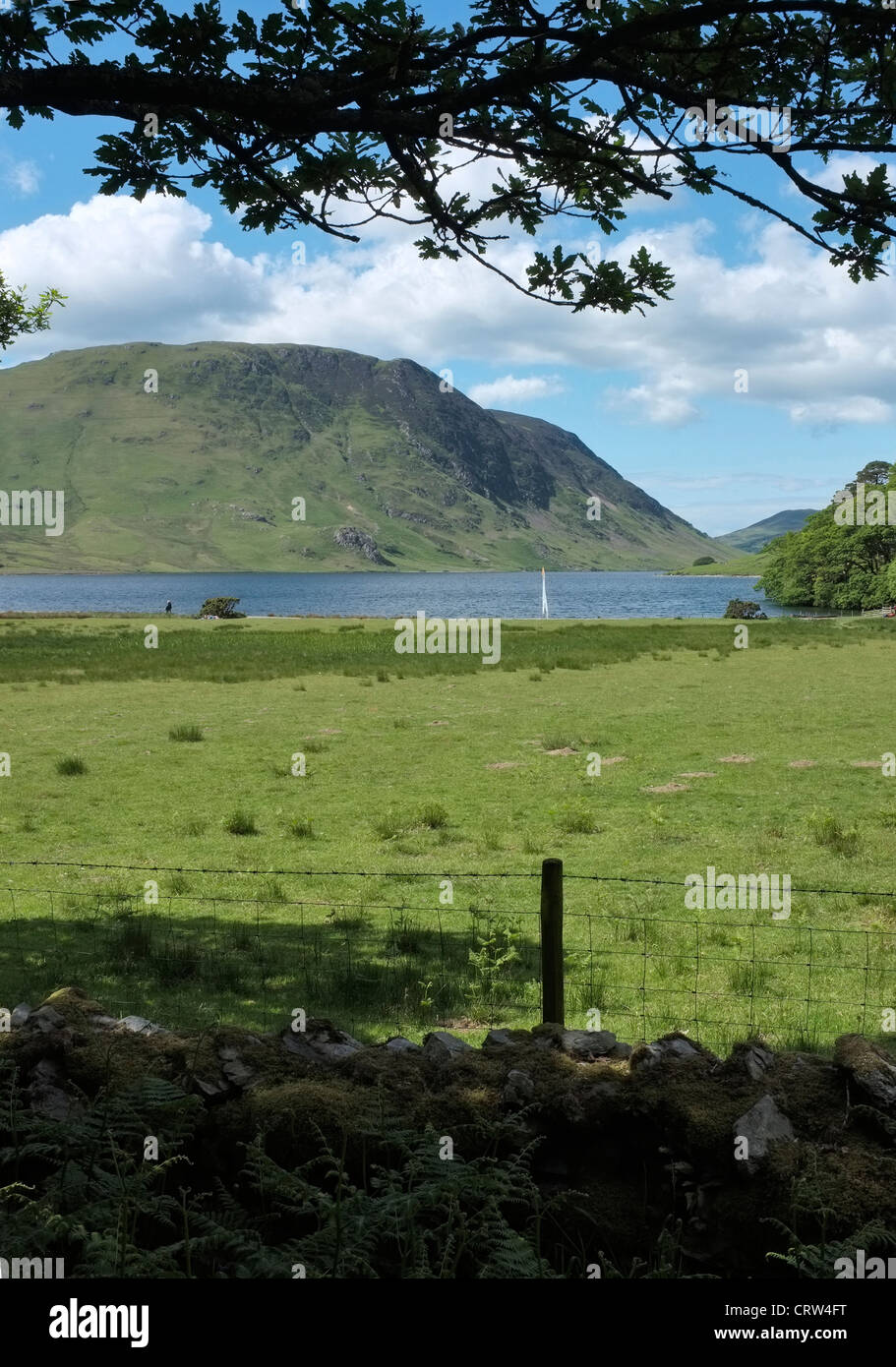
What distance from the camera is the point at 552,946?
8.91 metres

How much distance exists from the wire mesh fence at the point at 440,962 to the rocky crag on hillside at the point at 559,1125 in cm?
265

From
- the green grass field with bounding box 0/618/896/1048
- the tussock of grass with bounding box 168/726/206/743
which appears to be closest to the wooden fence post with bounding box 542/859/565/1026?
the green grass field with bounding box 0/618/896/1048

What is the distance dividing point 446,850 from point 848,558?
128110mm

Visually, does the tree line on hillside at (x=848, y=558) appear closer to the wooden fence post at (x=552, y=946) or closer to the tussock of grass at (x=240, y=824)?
the tussock of grass at (x=240, y=824)

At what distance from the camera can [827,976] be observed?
11.1m

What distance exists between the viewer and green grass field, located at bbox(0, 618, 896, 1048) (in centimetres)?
1071

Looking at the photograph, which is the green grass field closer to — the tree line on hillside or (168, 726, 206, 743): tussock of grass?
(168, 726, 206, 743): tussock of grass

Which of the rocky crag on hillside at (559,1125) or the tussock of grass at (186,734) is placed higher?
the tussock of grass at (186,734)

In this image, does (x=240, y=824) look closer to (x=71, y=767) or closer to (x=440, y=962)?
(x=440, y=962)

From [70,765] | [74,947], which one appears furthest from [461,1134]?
[70,765]

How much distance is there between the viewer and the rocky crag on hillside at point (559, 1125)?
5434 millimetres

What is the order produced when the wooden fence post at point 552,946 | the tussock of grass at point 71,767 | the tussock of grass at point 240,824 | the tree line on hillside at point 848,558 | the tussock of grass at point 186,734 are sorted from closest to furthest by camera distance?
the wooden fence post at point 552,946 → the tussock of grass at point 240,824 → the tussock of grass at point 71,767 → the tussock of grass at point 186,734 → the tree line on hillside at point 848,558

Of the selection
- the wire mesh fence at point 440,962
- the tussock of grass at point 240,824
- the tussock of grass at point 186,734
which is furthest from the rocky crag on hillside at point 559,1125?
the tussock of grass at point 186,734
